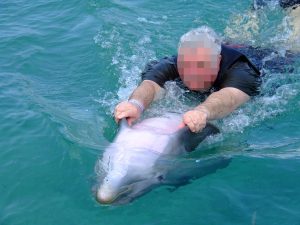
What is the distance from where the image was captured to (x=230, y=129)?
518cm

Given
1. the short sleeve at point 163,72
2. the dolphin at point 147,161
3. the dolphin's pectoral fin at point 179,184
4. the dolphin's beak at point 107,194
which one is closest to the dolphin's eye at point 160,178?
the dolphin at point 147,161

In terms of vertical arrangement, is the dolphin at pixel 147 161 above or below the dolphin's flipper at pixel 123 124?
below

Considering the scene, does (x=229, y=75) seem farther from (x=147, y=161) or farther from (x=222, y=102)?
(x=147, y=161)

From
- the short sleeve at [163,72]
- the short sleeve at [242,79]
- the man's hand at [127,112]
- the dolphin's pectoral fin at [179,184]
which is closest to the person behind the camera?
the dolphin's pectoral fin at [179,184]

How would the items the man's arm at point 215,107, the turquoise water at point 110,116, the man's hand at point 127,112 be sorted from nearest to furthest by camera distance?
the turquoise water at point 110,116, the man's arm at point 215,107, the man's hand at point 127,112

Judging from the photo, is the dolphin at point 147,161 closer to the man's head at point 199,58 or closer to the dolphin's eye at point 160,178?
the dolphin's eye at point 160,178

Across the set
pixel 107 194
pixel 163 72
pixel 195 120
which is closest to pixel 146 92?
pixel 163 72

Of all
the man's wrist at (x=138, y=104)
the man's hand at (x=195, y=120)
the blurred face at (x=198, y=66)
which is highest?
the blurred face at (x=198, y=66)

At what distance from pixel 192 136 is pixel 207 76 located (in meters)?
0.85

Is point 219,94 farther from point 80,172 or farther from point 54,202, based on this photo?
point 54,202

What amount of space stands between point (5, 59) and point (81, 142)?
304cm

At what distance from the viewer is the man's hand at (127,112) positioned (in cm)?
464

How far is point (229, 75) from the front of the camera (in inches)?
206

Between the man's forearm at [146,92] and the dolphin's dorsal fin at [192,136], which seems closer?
the dolphin's dorsal fin at [192,136]
